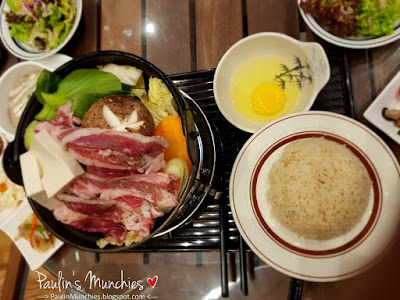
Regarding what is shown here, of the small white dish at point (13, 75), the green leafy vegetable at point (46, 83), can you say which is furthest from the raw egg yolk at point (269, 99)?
the small white dish at point (13, 75)

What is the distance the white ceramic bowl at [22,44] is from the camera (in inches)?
65.1

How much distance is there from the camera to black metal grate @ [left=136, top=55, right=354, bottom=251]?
135 centimetres

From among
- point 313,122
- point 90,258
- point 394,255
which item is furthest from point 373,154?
point 90,258

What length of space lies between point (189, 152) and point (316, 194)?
21.3 inches

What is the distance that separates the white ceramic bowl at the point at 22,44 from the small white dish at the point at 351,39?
112cm

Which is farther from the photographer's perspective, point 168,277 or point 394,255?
point 168,277

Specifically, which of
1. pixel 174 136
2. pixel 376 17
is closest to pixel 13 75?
pixel 174 136

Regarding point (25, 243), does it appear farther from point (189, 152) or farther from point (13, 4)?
point (13, 4)

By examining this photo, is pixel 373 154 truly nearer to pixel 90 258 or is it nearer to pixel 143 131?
pixel 143 131

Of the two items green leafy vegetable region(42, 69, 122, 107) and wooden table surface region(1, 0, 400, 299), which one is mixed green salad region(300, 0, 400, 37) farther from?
green leafy vegetable region(42, 69, 122, 107)

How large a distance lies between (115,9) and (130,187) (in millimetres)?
1143

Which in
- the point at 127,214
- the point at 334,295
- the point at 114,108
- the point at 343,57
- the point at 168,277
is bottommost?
the point at 168,277

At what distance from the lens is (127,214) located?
1092 mm

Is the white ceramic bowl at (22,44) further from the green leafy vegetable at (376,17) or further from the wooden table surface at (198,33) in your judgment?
the green leafy vegetable at (376,17)
